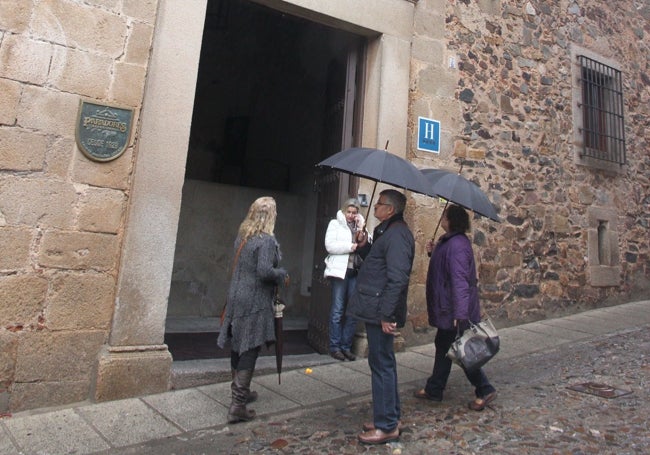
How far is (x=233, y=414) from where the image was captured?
3195 millimetres

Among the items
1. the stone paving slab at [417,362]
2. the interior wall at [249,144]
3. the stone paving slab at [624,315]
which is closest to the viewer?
the stone paving slab at [417,362]

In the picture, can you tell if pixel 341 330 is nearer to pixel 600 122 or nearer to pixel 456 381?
pixel 456 381

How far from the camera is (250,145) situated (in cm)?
955

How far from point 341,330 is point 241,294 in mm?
1850

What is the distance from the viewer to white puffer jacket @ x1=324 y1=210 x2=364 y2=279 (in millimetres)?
4684

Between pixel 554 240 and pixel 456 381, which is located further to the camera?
pixel 554 240

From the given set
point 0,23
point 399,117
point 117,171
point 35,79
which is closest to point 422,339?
point 399,117

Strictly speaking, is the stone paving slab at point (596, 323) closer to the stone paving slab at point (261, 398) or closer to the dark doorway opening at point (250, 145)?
the dark doorway opening at point (250, 145)

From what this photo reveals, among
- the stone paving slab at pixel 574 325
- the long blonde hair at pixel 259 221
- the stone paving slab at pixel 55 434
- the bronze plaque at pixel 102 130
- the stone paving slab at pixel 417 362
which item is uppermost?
the bronze plaque at pixel 102 130

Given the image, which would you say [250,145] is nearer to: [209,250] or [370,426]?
[209,250]

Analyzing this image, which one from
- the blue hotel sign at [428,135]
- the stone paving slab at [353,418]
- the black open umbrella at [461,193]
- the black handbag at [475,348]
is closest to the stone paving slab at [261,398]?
the stone paving slab at [353,418]

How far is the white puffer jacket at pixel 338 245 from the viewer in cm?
468

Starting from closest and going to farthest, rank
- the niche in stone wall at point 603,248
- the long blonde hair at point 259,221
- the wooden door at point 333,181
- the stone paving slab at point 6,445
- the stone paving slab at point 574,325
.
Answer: the stone paving slab at point 6,445
the long blonde hair at point 259,221
the wooden door at point 333,181
the stone paving slab at point 574,325
the niche in stone wall at point 603,248

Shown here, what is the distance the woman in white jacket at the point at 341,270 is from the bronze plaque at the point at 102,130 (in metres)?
2.12
